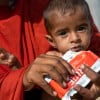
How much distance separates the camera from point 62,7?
8.27 ft

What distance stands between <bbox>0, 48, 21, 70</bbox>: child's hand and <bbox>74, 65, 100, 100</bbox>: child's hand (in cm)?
46

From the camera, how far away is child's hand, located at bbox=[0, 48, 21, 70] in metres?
2.49

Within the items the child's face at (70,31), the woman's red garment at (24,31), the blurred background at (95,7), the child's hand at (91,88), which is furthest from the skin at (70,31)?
the blurred background at (95,7)

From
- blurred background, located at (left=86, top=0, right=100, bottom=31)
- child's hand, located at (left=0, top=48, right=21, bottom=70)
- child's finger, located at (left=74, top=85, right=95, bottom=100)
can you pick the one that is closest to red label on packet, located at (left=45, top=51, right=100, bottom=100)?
child's finger, located at (left=74, top=85, right=95, bottom=100)

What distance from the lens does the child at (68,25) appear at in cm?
244

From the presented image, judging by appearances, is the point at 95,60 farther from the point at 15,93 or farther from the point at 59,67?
the point at 15,93

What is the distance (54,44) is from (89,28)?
20 centimetres

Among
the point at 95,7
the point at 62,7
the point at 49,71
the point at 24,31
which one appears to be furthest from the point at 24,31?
the point at 95,7

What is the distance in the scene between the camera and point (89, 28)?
253 centimetres

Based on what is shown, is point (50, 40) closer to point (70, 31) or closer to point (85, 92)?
point (70, 31)

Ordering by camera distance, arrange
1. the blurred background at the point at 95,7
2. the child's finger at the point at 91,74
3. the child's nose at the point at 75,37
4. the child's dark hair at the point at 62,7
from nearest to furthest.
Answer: the child's finger at the point at 91,74 → the child's nose at the point at 75,37 → the child's dark hair at the point at 62,7 → the blurred background at the point at 95,7

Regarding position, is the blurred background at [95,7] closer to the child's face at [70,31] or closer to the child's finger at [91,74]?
the child's face at [70,31]

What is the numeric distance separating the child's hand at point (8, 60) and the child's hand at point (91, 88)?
0.46 meters

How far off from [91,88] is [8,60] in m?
0.50
